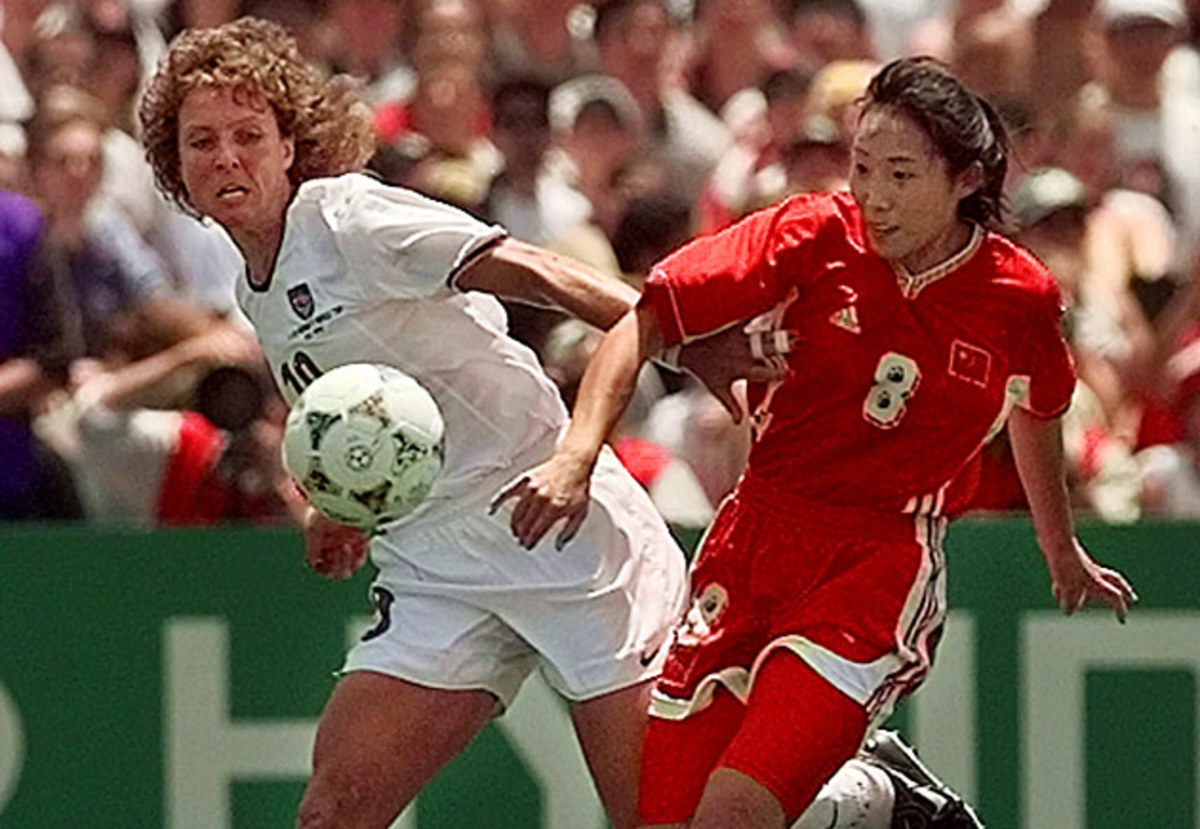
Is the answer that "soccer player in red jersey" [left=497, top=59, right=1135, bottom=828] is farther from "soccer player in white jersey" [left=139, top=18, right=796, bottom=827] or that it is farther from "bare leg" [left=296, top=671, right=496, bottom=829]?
"bare leg" [left=296, top=671, right=496, bottom=829]

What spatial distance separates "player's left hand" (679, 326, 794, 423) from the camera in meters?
5.48

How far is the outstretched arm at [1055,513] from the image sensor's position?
19.0 ft

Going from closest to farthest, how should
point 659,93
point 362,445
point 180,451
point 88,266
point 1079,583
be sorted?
point 362,445
point 1079,583
point 180,451
point 88,266
point 659,93

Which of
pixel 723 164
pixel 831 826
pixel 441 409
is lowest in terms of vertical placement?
pixel 831 826

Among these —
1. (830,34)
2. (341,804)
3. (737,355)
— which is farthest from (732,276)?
(830,34)

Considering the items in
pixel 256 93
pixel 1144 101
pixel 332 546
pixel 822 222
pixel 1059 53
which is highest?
pixel 1059 53

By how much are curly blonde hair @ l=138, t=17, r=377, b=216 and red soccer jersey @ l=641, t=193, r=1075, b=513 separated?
0.81m

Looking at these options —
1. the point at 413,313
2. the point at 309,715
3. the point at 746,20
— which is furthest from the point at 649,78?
the point at 413,313

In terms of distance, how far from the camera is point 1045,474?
5816 mm

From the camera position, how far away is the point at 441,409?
5773 mm

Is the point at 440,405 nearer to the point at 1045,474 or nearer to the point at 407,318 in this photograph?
the point at 407,318

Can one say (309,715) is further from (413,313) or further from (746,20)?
(746,20)

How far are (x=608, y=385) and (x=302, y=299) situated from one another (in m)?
0.74

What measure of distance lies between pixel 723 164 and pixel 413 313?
12.6 feet
